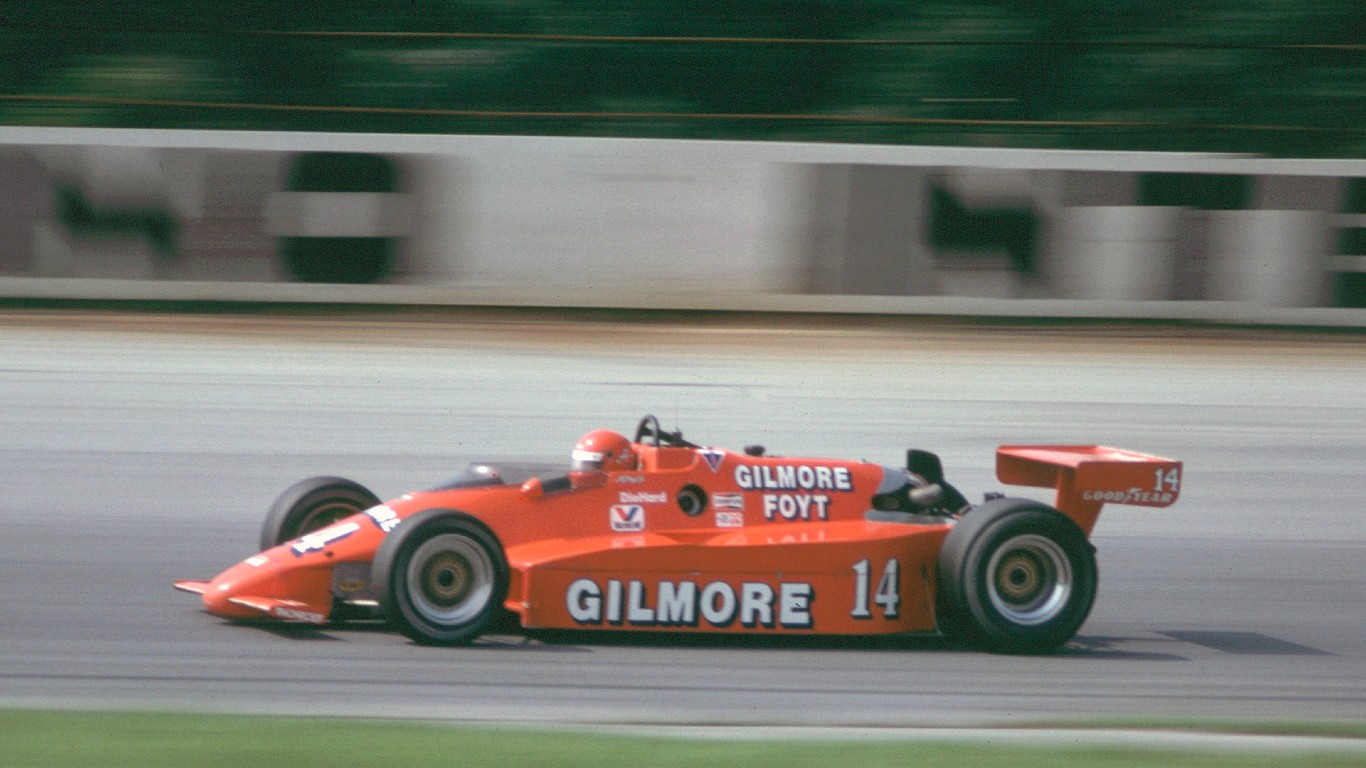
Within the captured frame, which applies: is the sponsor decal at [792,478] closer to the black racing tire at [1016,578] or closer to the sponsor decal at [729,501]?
the sponsor decal at [729,501]

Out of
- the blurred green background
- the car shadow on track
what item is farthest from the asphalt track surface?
the blurred green background

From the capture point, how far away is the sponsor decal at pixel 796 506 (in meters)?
7.31

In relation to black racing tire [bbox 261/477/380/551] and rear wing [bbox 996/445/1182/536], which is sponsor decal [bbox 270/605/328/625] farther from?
rear wing [bbox 996/445/1182/536]

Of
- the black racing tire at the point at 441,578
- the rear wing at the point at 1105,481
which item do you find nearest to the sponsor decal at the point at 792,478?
the rear wing at the point at 1105,481

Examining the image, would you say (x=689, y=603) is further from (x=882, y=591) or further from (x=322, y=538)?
(x=322, y=538)

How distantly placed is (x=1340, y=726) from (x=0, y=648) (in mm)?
4912

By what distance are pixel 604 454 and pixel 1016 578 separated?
1763 millimetres

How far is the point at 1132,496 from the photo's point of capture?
7.45m

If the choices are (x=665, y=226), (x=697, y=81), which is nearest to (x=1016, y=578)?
(x=665, y=226)

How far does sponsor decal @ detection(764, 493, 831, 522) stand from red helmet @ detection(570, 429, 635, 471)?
1.97ft

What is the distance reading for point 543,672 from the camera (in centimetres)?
650

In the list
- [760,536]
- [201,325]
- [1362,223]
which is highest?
[1362,223]

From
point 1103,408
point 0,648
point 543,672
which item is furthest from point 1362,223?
point 0,648

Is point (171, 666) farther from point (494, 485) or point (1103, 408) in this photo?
point (1103, 408)
